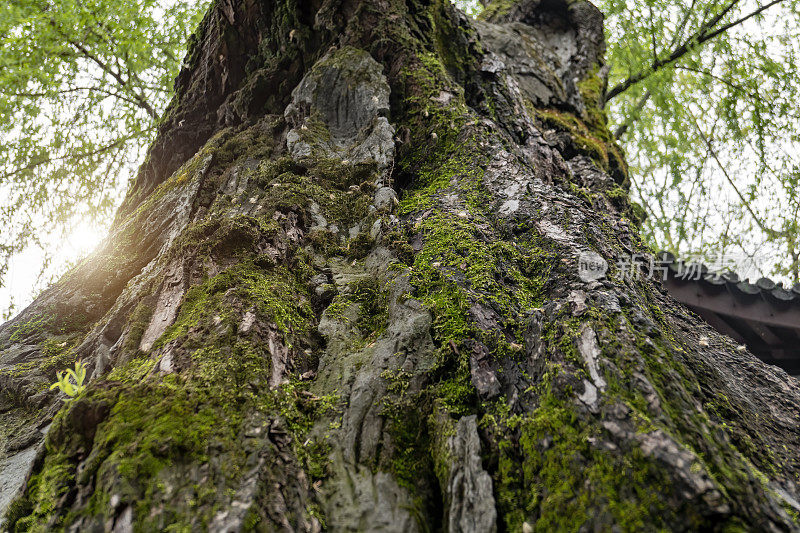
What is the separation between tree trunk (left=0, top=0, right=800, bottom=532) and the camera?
1.66 metres

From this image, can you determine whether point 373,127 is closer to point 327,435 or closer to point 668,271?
point 327,435

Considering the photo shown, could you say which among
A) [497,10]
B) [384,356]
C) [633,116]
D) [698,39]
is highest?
[497,10]

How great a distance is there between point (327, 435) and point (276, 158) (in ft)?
10.5

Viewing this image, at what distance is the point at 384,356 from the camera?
2.43 metres

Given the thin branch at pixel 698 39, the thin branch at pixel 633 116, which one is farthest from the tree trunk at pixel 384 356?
the thin branch at pixel 633 116

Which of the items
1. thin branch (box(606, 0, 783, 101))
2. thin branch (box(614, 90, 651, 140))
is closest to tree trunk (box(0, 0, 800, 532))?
thin branch (box(606, 0, 783, 101))

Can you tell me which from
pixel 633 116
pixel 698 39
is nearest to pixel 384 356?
pixel 698 39

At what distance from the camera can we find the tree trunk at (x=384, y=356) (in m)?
1.66

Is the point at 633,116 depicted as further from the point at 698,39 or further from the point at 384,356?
the point at 384,356

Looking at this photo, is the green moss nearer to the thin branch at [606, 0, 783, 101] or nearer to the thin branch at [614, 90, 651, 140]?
the thin branch at [606, 0, 783, 101]

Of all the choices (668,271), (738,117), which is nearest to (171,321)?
(668,271)

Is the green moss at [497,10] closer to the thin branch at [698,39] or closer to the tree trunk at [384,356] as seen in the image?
the thin branch at [698,39]

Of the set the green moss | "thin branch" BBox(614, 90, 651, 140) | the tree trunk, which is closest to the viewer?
the tree trunk

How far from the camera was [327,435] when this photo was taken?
6.91 feet
